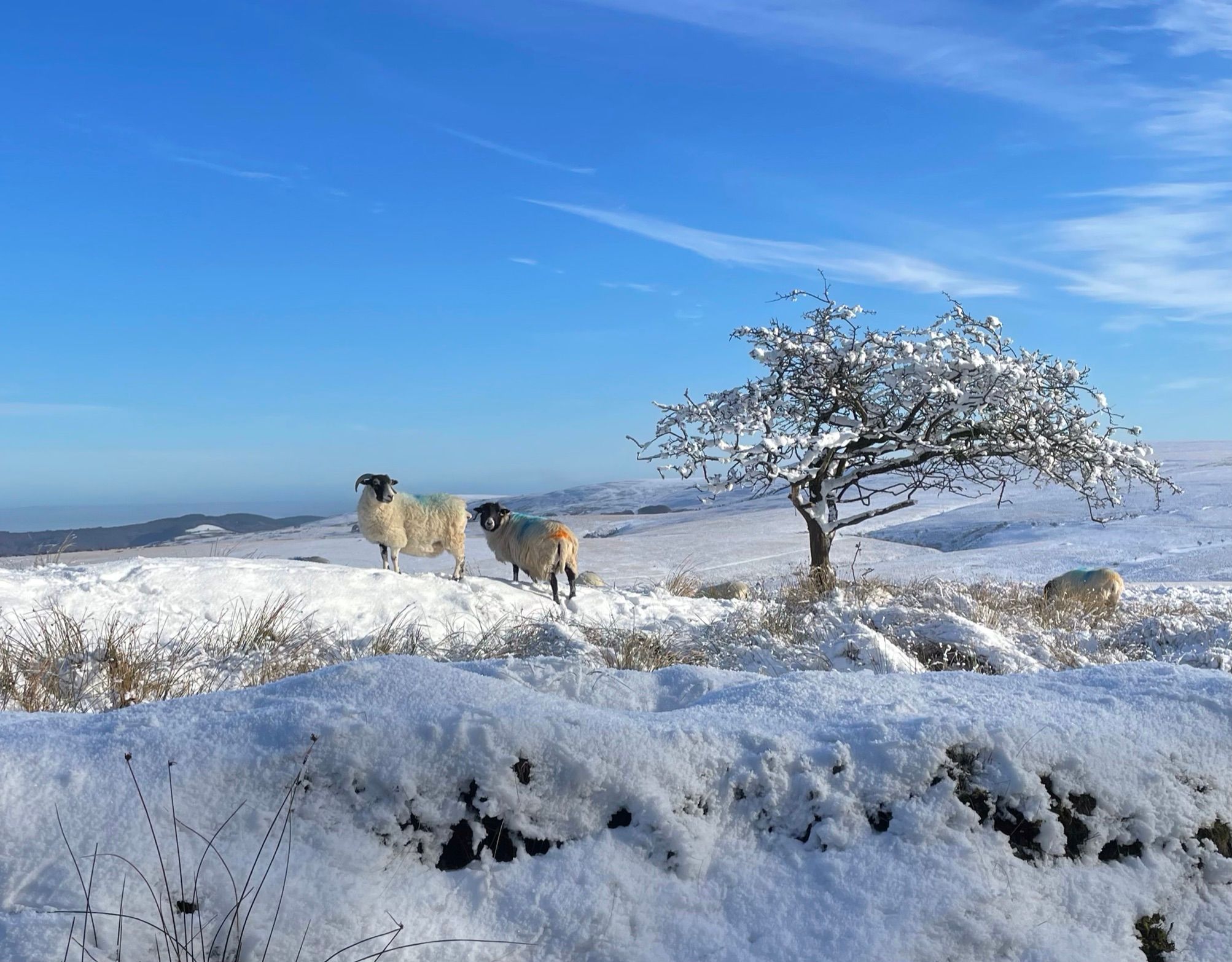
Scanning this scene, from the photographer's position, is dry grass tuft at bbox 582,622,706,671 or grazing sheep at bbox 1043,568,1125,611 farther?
grazing sheep at bbox 1043,568,1125,611

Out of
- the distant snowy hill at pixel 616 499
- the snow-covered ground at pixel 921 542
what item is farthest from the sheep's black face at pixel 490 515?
the distant snowy hill at pixel 616 499

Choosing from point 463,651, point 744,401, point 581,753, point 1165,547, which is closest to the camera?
point 581,753

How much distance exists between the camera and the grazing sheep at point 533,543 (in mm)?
12219

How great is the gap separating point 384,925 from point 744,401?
13.6 m

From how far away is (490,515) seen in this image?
13.3 metres

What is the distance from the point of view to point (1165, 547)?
22.2 meters

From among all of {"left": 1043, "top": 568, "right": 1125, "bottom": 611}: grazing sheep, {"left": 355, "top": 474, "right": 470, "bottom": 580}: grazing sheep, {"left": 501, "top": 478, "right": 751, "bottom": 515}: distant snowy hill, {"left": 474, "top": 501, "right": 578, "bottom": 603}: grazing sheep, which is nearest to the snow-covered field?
{"left": 474, "top": 501, "right": 578, "bottom": 603}: grazing sheep

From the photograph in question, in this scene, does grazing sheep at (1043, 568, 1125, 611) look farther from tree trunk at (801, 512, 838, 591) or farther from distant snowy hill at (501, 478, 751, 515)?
distant snowy hill at (501, 478, 751, 515)

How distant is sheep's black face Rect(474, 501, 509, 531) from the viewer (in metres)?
13.3

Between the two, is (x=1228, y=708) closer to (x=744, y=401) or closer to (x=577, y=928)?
(x=577, y=928)

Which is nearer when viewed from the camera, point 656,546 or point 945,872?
point 945,872

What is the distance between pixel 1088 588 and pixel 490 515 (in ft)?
29.8

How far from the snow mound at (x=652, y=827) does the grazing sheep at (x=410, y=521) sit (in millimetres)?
10086

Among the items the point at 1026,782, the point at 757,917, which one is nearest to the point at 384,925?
the point at 757,917
